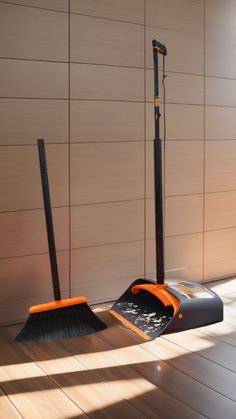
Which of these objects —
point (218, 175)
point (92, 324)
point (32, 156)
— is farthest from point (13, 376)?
point (218, 175)

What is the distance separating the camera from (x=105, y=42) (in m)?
3.20

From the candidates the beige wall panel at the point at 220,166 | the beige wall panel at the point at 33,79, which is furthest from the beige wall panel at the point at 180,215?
the beige wall panel at the point at 33,79

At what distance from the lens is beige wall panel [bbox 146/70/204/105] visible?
342 cm

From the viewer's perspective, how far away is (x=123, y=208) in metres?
3.38

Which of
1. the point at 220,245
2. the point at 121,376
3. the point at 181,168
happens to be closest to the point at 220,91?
the point at 181,168

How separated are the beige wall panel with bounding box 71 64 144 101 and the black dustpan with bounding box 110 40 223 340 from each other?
0.36 m

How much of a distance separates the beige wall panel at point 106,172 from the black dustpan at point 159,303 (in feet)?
1.33

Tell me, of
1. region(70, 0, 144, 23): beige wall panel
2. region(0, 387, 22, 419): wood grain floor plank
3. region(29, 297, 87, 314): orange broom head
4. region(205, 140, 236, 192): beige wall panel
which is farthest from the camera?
region(205, 140, 236, 192): beige wall panel

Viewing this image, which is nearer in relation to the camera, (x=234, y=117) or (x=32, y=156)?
(x=32, y=156)

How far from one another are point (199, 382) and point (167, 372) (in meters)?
0.15

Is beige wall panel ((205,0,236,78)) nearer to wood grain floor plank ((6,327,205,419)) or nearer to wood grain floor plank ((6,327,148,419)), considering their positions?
wood grain floor plank ((6,327,205,419))

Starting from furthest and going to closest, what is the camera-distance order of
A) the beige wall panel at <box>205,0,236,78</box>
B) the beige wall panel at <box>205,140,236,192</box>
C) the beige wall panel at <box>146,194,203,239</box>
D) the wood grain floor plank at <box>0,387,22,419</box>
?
the beige wall panel at <box>205,140,236,192</box> < the beige wall panel at <box>205,0,236,78</box> < the beige wall panel at <box>146,194,203,239</box> < the wood grain floor plank at <box>0,387,22,419</box>

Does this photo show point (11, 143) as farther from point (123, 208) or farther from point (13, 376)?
point (13, 376)

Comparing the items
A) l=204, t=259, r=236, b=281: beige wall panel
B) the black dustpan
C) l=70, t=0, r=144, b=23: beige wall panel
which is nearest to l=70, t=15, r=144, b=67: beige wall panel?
l=70, t=0, r=144, b=23: beige wall panel
